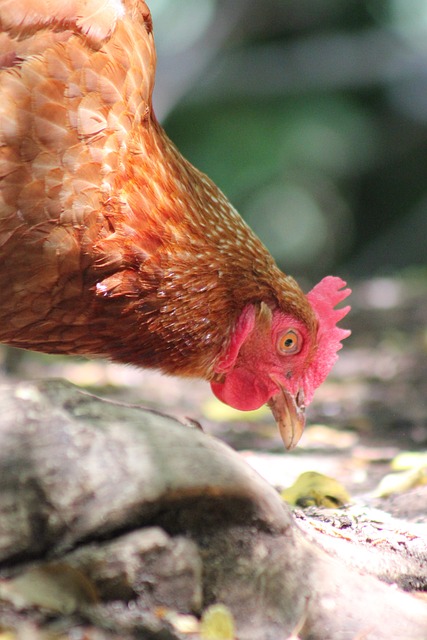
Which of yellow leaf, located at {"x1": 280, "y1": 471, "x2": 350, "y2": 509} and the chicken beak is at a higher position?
the chicken beak

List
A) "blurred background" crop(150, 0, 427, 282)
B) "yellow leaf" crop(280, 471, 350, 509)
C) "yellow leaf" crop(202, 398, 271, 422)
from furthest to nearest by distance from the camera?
1. "blurred background" crop(150, 0, 427, 282)
2. "yellow leaf" crop(202, 398, 271, 422)
3. "yellow leaf" crop(280, 471, 350, 509)

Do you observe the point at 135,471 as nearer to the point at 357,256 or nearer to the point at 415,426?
the point at 415,426

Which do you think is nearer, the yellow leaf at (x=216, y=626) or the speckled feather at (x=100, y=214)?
the yellow leaf at (x=216, y=626)

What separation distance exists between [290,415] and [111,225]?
0.99m

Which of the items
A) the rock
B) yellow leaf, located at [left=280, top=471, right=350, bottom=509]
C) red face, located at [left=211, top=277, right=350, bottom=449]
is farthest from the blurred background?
the rock

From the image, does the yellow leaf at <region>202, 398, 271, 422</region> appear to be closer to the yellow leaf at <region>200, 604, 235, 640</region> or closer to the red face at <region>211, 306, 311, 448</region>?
the red face at <region>211, 306, 311, 448</region>

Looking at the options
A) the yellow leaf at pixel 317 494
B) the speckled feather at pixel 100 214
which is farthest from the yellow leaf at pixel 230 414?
the speckled feather at pixel 100 214

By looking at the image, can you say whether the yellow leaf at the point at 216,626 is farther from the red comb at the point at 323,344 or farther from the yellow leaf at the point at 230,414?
the yellow leaf at the point at 230,414

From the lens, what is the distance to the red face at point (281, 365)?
9.13 feet

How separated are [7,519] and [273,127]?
8.99 m

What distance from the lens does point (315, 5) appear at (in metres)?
10.4

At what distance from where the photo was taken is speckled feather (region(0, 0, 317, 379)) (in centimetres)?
229

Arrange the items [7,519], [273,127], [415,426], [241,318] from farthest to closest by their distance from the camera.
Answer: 1. [273,127]
2. [415,426]
3. [241,318]
4. [7,519]

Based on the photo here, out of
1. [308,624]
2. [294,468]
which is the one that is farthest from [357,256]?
[308,624]
